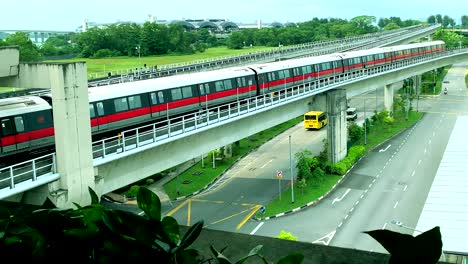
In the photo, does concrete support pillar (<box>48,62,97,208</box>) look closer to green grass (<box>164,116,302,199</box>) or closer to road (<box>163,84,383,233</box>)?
road (<box>163,84,383,233</box>)

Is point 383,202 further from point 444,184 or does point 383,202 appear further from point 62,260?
point 62,260

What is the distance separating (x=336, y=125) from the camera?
1656 inches

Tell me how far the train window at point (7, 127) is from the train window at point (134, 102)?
6.73 metres

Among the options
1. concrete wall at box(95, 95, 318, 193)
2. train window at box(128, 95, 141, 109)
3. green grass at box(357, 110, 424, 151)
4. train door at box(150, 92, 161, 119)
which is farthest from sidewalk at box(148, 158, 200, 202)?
green grass at box(357, 110, 424, 151)

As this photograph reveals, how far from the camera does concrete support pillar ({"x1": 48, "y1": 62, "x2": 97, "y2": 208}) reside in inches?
702

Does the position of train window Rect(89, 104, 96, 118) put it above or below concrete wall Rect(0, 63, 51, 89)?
below

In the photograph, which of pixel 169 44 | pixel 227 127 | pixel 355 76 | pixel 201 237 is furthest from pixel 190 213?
pixel 169 44

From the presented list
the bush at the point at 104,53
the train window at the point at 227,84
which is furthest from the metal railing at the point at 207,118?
the bush at the point at 104,53

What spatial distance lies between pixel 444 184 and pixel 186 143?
1211 cm

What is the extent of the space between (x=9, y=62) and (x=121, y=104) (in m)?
6.56

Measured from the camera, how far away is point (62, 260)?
2.18m

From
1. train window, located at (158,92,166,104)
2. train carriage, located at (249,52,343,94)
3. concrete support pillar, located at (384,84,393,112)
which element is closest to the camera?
train window, located at (158,92,166,104)

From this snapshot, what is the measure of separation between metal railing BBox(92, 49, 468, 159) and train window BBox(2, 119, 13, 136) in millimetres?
2985

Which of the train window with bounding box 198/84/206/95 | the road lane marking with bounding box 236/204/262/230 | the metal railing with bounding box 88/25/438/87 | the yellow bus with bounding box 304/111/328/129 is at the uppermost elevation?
the metal railing with bounding box 88/25/438/87
